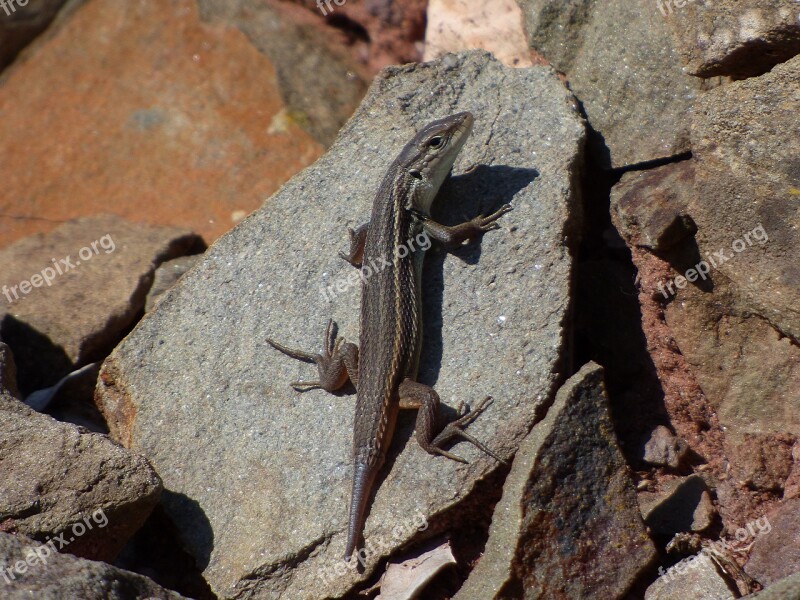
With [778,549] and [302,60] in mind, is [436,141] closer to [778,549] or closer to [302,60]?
[778,549]

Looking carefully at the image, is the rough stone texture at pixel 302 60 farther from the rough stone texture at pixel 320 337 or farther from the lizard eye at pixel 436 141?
the lizard eye at pixel 436 141

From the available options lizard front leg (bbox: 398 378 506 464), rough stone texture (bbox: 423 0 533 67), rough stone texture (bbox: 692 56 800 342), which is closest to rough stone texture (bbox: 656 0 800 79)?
rough stone texture (bbox: 692 56 800 342)

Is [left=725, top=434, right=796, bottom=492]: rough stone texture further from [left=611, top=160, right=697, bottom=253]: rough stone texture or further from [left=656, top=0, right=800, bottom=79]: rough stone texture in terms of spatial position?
[left=656, top=0, right=800, bottom=79]: rough stone texture

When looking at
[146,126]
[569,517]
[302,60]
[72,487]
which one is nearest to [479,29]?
[302,60]

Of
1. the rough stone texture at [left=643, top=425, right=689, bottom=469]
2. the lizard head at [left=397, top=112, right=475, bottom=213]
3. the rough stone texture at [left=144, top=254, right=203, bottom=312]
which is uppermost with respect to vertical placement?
the lizard head at [left=397, top=112, right=475, bottom=213]

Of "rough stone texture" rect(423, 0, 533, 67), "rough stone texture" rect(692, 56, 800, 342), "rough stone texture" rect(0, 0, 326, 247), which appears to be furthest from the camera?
"rough stone texture" rect(0, 0, 326, 247)

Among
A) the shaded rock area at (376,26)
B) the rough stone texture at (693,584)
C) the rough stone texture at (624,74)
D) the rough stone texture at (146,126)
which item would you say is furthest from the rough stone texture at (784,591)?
the shaded rock area at (376,26)

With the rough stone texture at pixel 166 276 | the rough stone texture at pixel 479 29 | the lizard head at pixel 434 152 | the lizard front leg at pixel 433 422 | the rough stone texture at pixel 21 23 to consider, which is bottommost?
the lizard front leg at pixel 433 422
